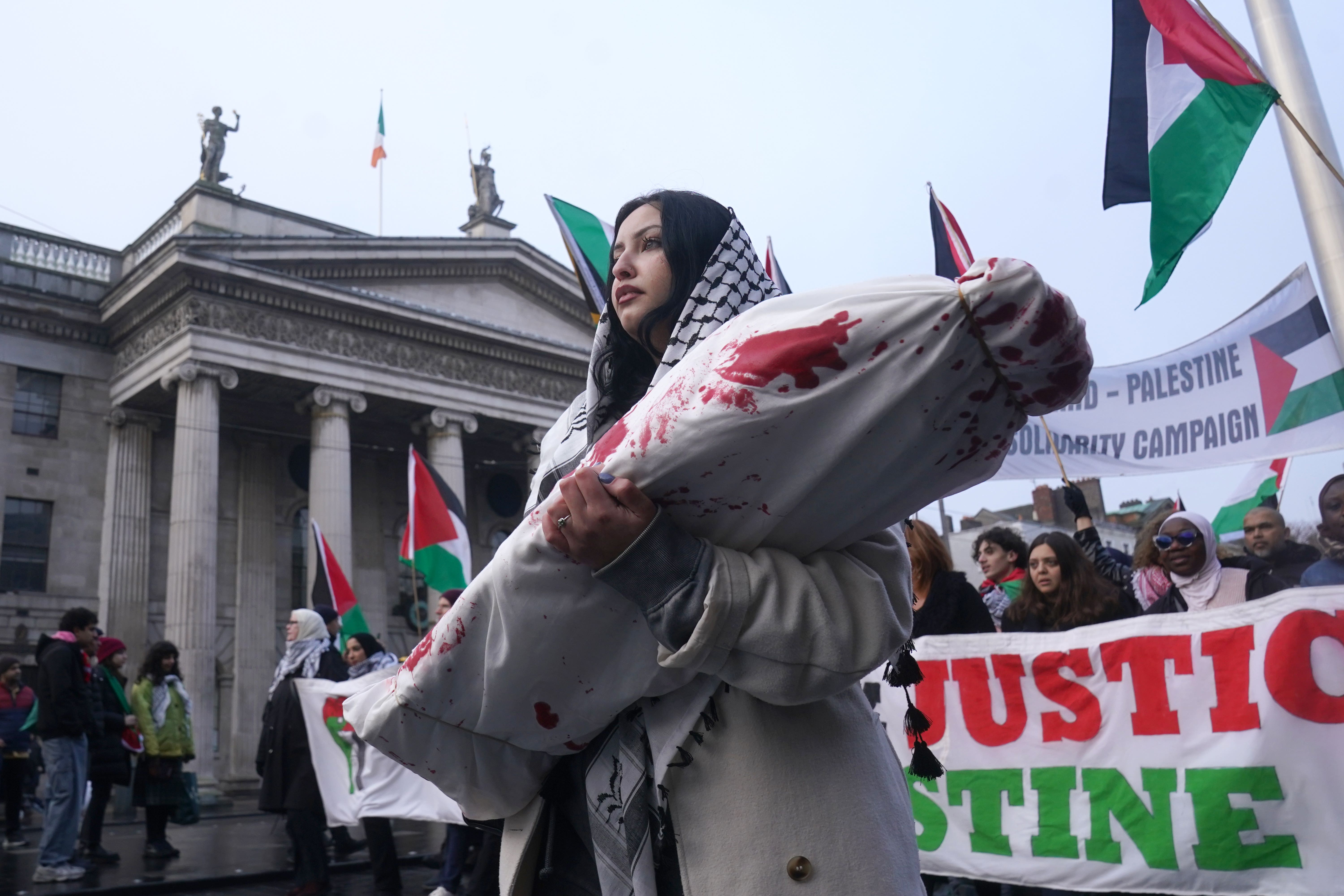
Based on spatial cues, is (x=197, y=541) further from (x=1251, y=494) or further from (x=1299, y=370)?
(x=1299, y=370)

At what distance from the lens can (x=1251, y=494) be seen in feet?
38.3

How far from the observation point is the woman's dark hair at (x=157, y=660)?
37.2 ft

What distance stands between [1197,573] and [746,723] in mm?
4834

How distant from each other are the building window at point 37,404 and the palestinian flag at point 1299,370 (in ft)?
76.5

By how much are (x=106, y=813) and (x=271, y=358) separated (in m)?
9.50

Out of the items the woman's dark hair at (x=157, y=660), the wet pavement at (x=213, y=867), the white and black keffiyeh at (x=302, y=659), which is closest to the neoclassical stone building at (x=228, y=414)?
the wet pavement at (x=213, y=867)

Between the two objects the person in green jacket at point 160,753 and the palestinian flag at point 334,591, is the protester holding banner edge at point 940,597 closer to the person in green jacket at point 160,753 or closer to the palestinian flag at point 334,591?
the person in green jacket at point 160,753

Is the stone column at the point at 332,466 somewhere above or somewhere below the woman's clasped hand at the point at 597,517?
above

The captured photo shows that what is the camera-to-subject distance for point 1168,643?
4855 millimetres

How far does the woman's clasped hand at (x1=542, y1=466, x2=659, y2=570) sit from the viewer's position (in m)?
1.39

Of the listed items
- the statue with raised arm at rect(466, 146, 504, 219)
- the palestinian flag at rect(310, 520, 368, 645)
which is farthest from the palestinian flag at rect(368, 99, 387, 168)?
the palestinian flag at rect(310, 520, 368, 645)

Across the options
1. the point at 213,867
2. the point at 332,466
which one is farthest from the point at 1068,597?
the point at 332,466

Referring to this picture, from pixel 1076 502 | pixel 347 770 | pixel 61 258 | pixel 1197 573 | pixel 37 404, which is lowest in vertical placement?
pixel 347 770

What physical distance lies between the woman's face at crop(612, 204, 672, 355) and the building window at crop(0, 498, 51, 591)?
931 inches
